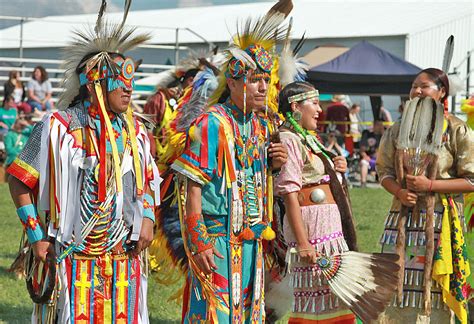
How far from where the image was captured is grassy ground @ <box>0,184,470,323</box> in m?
6.00

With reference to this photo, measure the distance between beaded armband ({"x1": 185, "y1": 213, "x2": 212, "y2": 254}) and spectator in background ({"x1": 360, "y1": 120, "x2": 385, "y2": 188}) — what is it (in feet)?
42.1

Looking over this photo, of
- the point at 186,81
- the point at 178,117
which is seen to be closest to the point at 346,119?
the point at 186,81

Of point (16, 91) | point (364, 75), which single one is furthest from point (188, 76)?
point (16, 91)

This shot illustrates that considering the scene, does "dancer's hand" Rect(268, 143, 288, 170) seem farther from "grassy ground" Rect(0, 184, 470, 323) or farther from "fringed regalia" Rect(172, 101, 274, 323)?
"grassy ground" Rect(0, 184, 470, 323)

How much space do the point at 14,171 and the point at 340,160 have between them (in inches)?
68.9

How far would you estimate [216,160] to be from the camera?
13.0ft

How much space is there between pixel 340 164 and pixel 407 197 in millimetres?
445

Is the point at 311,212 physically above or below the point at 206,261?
above

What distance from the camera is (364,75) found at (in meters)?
15.0

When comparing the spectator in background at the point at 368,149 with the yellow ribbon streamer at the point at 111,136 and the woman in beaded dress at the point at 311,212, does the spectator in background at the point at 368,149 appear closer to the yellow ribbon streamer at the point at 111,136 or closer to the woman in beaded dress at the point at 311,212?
the woman in beaded dress at the point at 311,212

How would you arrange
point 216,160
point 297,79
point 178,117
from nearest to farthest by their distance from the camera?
point 216,160 < point 297,79 < point 178,117

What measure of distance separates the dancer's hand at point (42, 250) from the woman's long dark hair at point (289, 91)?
1553mm

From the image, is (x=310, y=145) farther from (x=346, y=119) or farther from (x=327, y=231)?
(x=346, y=119)

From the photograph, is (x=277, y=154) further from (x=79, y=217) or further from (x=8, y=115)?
(x=8, y=115)
